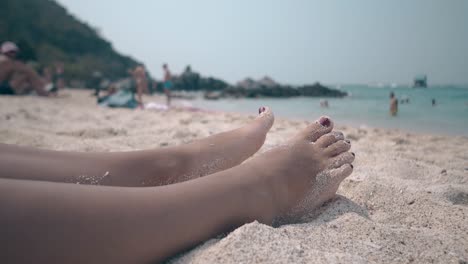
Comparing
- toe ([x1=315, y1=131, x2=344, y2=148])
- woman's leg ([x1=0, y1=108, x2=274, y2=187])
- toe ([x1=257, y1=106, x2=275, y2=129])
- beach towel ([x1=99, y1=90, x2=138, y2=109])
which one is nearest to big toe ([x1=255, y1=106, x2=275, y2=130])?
toe ([x1=257, y1=106, x2=275, y2=129])

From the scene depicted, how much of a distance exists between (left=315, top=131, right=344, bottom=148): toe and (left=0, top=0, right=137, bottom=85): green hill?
18.3 metres

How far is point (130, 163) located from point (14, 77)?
717cm

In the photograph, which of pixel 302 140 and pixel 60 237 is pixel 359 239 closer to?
pixel 302 140

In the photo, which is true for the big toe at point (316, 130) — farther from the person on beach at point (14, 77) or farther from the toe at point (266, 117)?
the person on beach at point (14, 77)

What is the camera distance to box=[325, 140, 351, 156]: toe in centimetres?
152

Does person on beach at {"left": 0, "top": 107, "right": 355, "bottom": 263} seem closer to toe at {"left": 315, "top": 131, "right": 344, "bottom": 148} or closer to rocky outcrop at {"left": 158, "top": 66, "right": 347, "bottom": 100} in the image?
toe at {"left": 315, "top": 131, "right": 344, "bottom": 148}

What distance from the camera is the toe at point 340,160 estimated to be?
146 cm

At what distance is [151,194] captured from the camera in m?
0.89

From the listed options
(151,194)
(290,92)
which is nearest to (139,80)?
(151,194)

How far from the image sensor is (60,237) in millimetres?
708

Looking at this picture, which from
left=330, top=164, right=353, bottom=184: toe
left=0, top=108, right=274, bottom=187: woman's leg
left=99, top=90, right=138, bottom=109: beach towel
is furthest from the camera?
left=99, top=90, right=138, bottom=109: beach towel

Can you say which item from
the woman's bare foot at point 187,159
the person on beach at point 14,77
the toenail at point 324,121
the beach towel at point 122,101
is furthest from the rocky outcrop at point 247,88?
the woman's bare foot at point 187,159

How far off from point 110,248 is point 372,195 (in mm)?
1101

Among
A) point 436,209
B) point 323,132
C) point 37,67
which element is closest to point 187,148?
point 323,132
